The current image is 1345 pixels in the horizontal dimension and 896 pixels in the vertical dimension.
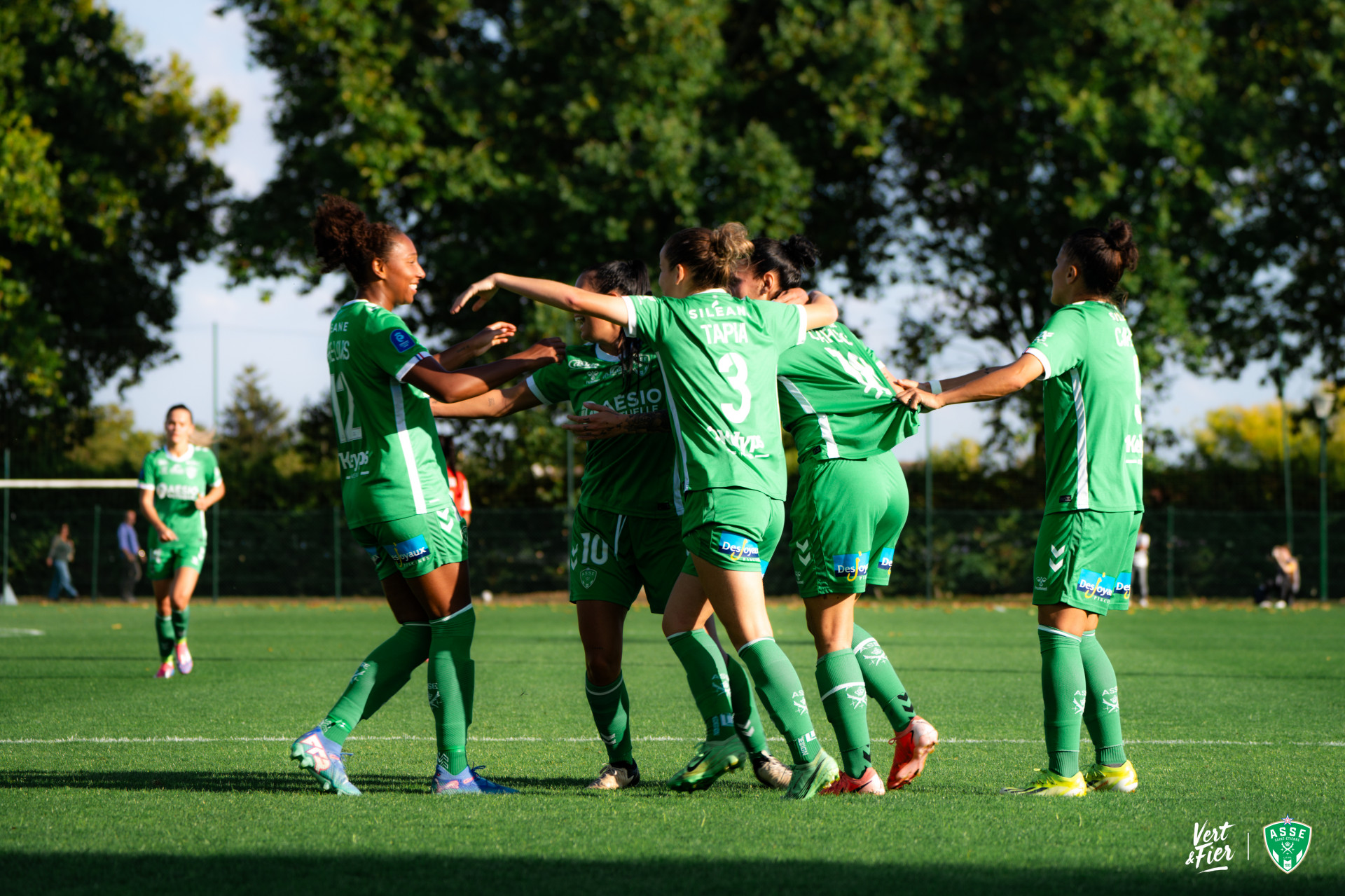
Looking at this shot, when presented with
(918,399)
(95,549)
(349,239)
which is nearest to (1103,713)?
(918,399)

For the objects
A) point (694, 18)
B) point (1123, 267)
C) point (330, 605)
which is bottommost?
point (330, 605)

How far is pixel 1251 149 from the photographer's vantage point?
21203 millimetres

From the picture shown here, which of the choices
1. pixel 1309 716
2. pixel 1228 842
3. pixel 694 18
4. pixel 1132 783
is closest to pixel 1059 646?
pixel 1132 783

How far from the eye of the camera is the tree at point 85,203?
23.1m

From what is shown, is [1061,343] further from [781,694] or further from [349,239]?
[349,239]

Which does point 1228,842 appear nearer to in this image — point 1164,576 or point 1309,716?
point 1309,716

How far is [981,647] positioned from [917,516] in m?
11.2

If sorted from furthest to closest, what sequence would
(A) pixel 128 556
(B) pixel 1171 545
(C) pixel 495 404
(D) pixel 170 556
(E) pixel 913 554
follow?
(A) pixel 128 556
(B) pixel 1171 545
(E) pixel 913 554
(D) pixel 170 556
(C) pixel 495 404

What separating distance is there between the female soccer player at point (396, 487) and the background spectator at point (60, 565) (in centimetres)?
2183

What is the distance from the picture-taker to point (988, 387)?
4.43 m

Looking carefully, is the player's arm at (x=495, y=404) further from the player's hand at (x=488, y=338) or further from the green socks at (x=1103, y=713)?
the green socks at (x=1103, y=713)

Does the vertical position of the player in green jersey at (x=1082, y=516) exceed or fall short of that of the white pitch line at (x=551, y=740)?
it exceeds it

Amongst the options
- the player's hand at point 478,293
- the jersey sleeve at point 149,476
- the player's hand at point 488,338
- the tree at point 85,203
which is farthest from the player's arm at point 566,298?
the tree at point 85,203

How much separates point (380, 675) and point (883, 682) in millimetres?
1971
